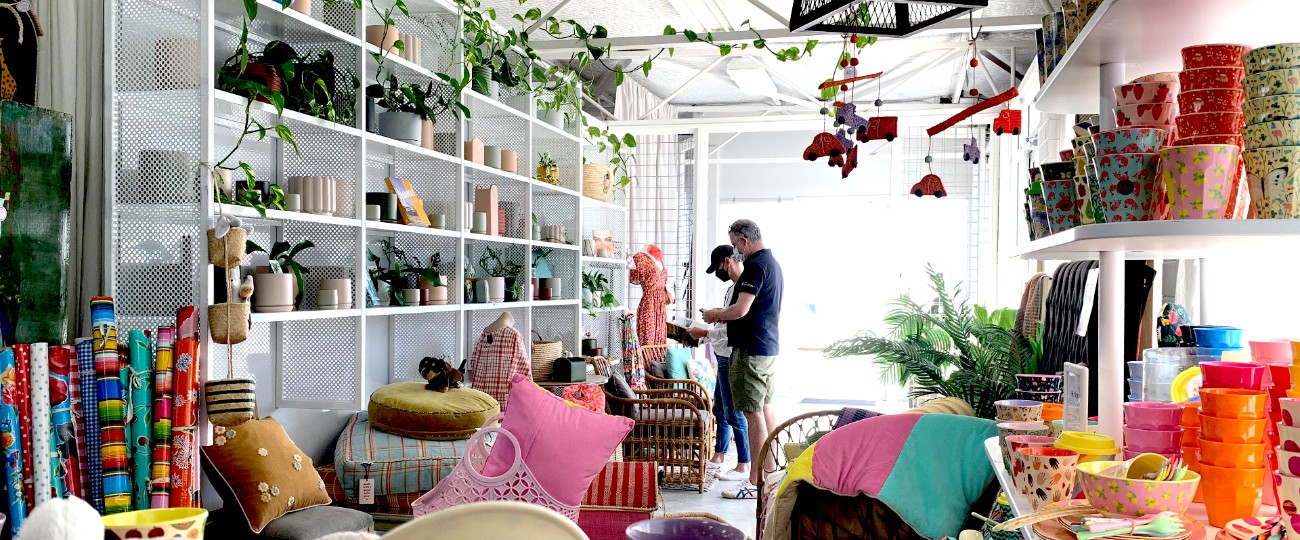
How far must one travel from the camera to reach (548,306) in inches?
222

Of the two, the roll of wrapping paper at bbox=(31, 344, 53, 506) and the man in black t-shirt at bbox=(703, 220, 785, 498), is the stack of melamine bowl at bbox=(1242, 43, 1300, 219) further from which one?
the man in black t-shirt at bbox=(703, 220, 785, 498)

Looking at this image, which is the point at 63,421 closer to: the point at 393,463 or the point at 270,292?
the point at 270,292

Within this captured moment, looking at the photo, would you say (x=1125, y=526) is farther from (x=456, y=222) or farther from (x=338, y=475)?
(x=456, y=222)

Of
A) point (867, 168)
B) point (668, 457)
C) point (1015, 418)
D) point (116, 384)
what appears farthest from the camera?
point (867, 168)

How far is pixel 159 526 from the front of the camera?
1025 millimetres

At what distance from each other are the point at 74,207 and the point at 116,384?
2.00 feet

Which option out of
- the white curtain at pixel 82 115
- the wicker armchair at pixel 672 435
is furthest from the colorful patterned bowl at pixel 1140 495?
the wicker armchair at pixel 672 435

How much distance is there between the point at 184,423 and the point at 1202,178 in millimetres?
2401

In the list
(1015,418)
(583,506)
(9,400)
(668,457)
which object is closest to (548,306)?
(668,457)

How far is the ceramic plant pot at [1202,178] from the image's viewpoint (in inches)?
41.9

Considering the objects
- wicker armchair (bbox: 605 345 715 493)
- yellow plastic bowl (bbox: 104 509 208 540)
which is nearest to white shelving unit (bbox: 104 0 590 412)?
wicker armchair (bbox: 605 345 715 493)

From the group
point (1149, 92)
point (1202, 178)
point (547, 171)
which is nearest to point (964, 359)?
point (1149, 92)

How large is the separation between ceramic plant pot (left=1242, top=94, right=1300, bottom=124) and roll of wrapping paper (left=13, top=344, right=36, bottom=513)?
2.52 metres

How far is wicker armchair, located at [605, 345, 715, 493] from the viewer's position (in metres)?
5.15
